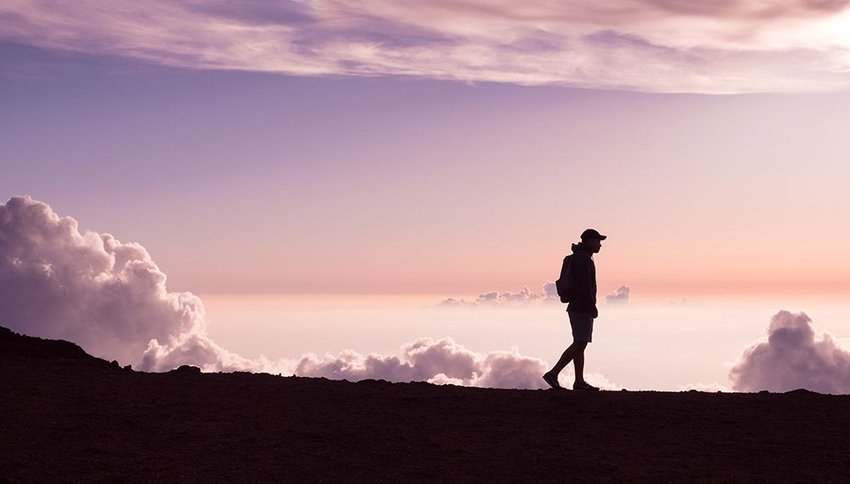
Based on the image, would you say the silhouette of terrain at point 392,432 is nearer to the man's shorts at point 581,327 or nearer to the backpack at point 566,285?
the man's shorts at point 581,327

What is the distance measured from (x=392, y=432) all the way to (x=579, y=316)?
488 cm

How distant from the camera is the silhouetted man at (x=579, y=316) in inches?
634

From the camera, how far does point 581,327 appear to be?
1608cm

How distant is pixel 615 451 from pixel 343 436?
11.5ft

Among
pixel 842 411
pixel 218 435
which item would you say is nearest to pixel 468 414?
pixel 218 435

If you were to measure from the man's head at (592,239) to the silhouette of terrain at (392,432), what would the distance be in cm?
270

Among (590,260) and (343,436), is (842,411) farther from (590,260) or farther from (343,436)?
(343,436)

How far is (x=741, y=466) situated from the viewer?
11.2 m

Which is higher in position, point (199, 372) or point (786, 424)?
point (199, 372)

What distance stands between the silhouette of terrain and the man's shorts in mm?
1182

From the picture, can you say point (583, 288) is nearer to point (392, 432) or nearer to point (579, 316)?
point (579, 316)

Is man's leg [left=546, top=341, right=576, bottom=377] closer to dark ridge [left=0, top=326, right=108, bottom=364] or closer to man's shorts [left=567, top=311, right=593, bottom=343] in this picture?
man's shorts [left=567, top=311, right=593, bottom=343]

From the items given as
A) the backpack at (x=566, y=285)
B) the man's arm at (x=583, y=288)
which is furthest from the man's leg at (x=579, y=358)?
the backpack at (x=566, y=285)

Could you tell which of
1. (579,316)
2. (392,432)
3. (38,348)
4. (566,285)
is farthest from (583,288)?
(38,348)
